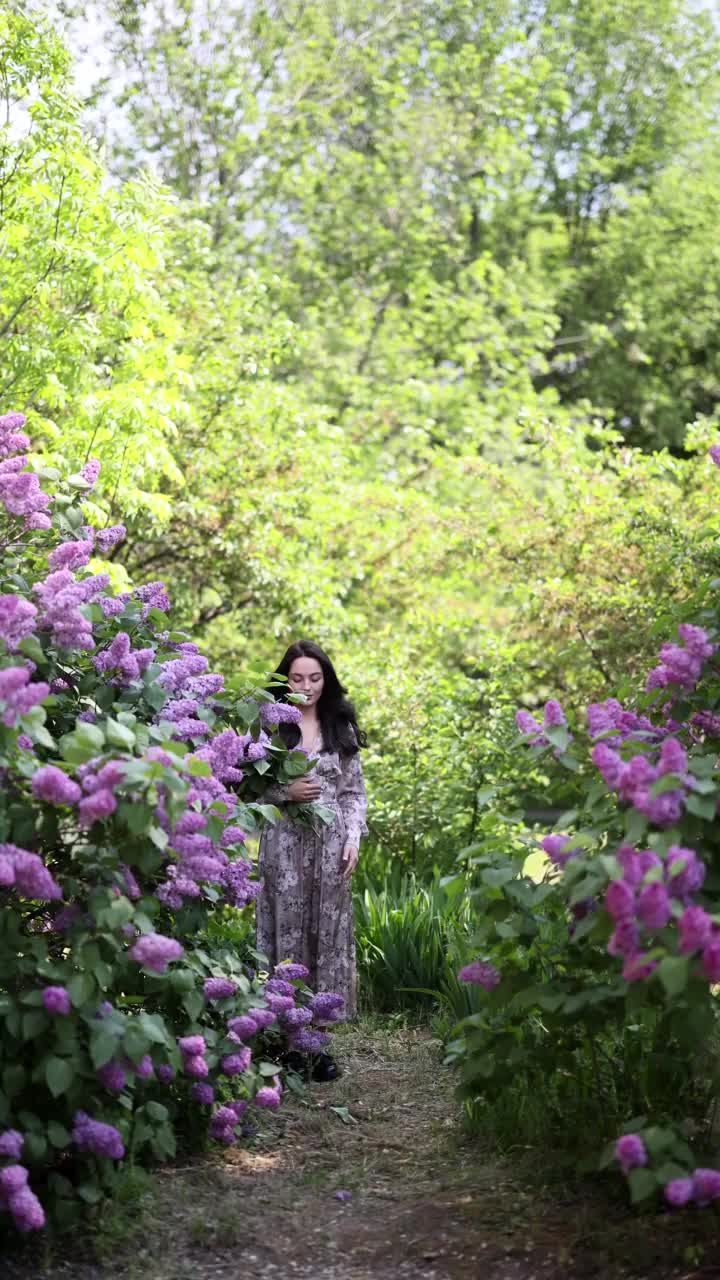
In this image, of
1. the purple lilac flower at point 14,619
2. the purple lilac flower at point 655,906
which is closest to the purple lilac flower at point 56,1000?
the purple lilac flower at point 14,619

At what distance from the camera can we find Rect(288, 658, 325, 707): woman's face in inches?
229

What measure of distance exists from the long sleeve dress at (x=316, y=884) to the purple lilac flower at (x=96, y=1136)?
2.27m

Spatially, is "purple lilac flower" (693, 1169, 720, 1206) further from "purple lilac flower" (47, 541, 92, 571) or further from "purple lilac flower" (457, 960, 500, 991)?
"purple lilac flower" (47, 541, 92, 571)

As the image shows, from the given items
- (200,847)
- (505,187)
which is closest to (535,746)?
(200,847)

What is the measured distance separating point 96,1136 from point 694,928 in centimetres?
161

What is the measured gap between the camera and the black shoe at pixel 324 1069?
5422mm

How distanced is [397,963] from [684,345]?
18.5 meters

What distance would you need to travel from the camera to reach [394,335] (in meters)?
18.1

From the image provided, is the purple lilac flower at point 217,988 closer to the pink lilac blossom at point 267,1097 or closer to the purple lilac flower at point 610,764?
the pink lilac blossom at point 267,1097

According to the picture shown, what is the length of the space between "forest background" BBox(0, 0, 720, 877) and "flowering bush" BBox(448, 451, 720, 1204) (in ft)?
1.26

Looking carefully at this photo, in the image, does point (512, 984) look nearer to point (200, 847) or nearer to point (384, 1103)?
point (200, 847)

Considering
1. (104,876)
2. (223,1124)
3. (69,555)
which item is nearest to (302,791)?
(223,1124)

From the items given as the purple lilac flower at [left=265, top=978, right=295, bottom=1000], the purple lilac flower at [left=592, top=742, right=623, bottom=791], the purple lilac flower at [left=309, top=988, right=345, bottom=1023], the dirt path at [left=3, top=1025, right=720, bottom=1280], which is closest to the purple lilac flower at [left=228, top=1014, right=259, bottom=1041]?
the dirt path at [left=3, top=1025, right=720, bottom=1280]

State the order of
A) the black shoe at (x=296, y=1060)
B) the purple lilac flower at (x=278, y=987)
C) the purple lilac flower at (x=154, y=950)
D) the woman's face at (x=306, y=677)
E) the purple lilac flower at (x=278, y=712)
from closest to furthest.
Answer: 1. the purple lilac flower at (x=154, y=950)
2. the purple lilac flower at (x=278, y=712)
3. the purple lilac flower at (x=278, y=987)
4. the black shoe at (x=296, y=1060)
5. the woman's face at (x=306, y=677)
